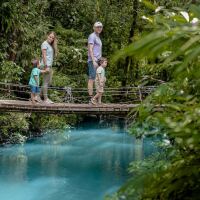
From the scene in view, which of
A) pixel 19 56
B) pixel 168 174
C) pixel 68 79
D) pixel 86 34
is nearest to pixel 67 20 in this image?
pixel 86 34

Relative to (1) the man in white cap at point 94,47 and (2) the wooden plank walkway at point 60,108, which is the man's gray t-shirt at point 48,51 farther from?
(2) the wooden plank walkway at point 60,108

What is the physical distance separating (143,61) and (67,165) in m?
Answer: 3.11

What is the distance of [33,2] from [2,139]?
4182 mm

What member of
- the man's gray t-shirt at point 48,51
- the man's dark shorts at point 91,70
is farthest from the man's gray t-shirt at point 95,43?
the man's gray t-shirt at point 48,51

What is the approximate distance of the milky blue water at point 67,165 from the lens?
802 centimetres

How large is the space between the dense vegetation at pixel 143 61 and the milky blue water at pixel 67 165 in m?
0.75

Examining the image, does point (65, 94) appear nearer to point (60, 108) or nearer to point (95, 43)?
point (60, 108)

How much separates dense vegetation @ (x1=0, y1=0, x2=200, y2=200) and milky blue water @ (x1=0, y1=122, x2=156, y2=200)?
0.75 meters

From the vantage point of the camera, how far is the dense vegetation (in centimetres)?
104

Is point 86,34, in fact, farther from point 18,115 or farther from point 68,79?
point 18,115

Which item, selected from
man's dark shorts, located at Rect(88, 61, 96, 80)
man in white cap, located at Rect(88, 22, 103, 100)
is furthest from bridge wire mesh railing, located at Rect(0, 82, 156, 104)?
man in white cap, located at Rect(88, 22, 103, 100)

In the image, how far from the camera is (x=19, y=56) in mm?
13469

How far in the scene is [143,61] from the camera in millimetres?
11172

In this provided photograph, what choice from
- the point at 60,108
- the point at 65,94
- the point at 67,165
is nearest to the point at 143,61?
the point at 67,165
